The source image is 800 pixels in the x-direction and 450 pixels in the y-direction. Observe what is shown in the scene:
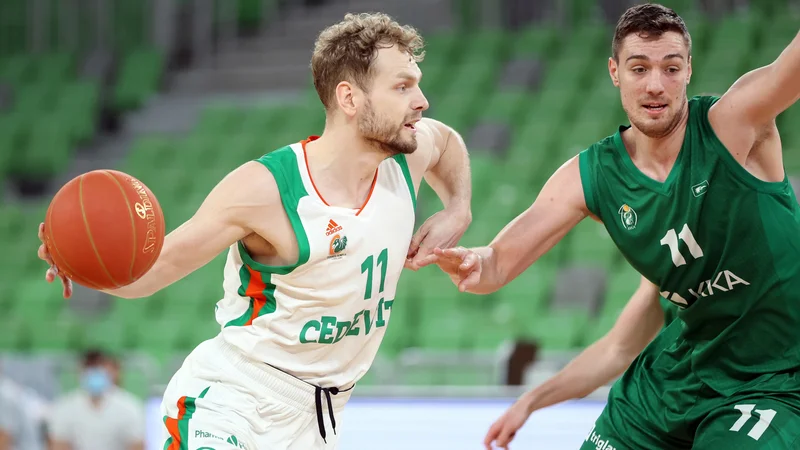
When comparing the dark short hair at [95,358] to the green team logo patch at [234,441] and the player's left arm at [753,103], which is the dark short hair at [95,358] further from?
the player's left arm at [753,103]

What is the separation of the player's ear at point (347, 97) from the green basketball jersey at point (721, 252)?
1078mm

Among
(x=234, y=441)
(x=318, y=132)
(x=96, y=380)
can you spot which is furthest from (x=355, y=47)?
(x=318, y=132)

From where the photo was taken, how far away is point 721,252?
147 inches

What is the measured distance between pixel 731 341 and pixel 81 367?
617 centimetres

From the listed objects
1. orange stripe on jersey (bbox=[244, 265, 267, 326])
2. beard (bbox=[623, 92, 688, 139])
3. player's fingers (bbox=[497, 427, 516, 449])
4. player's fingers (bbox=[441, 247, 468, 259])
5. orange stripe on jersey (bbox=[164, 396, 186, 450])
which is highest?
beard (bbox=[623, 92, 688, 139])

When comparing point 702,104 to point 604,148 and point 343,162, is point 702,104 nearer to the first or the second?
point 604,148

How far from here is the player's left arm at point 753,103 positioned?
136 inches

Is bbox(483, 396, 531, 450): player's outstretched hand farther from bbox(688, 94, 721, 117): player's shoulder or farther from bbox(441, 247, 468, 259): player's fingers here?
bbox(688, 94, 721, 117): player's shoulder

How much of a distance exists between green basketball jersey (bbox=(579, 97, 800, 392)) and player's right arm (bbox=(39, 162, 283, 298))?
1334mm

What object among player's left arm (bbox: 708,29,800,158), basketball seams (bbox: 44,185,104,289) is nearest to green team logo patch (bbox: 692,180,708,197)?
player's left arm (bbox: 708,29,800,158)

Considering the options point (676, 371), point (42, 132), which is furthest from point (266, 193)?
point (42, 132)

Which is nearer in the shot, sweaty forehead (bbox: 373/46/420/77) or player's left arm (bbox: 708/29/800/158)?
player's left arm (bbox: 708/29/800/158)

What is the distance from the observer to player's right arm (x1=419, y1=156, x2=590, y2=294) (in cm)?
408

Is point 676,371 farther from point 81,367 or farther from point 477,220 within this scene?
point 477,220
